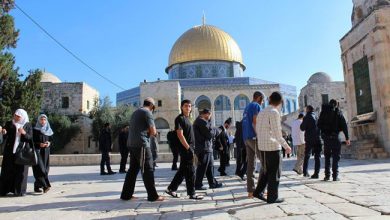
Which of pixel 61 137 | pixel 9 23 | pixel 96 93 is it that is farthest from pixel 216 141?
pixel 96 93

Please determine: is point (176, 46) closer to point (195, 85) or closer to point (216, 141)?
point (195, 85)

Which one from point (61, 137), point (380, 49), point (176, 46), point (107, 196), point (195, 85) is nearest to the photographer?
point (107, 196)

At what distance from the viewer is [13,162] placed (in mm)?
5789

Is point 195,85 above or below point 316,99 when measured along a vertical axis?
above

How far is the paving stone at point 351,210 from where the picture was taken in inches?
133

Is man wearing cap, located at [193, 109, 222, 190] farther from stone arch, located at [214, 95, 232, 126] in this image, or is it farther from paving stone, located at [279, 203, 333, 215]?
stone arch, located at [214, 95, 232, 126]

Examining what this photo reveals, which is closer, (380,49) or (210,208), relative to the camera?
(210,208)

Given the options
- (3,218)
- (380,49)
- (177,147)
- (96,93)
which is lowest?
(3,218)

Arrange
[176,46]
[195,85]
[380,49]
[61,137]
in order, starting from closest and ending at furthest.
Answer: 1. [380,49]
2. [61,137]
3. [195,85]
4. [176,46]

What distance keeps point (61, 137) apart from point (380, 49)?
88.6ft

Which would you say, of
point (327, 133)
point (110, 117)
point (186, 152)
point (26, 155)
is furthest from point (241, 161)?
point (110, 117)

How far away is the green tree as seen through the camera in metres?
20.3

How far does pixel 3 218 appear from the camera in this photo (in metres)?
3.82

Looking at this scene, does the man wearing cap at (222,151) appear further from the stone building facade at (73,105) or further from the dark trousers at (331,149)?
the stone building facade at (73,105)
